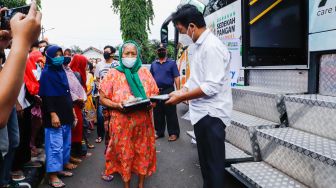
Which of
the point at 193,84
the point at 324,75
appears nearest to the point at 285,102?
the point at 324,75

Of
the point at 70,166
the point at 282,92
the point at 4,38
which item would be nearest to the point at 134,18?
the point at 70,166

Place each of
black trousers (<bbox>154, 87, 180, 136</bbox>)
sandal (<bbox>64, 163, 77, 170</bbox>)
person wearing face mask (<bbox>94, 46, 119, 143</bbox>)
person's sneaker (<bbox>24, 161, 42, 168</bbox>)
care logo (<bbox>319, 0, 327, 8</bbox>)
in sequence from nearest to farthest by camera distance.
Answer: care logo (<bbox>319, 0, 327, 8</bbox>) → person's sneaker (<bbox>24, 161, 42, 168</bbox>) → sandal (<bbox>64, 163, 77, 170</bbox>) → person wearing face mask (<bbox>94, 46, 119, 143</bbox>) → black trousers (<bbox>154, 87, 180, 136</bbox>)

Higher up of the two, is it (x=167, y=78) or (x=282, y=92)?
(x=167, y=78)

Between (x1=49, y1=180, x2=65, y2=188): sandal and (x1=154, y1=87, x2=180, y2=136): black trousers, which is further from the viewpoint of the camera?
(x1=154, y1=87, x2=180, y2=136): black trousers

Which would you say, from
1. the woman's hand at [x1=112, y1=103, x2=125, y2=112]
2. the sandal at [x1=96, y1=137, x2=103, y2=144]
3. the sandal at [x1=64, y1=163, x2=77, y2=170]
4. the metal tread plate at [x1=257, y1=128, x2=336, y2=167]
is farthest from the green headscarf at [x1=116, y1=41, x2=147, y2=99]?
the sandal at [x1=96, y1=137, x2=103, y2=144]

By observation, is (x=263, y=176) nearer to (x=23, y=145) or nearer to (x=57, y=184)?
(x=57, y=184)

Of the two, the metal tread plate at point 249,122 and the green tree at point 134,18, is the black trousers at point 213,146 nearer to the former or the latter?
the metal tread plate at point 249,122

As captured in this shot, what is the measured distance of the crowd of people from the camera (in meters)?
2.08

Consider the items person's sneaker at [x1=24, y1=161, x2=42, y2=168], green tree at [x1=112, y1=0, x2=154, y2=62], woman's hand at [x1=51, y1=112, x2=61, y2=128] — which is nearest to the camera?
woman's hand at [x1=51, y1=112, x2=61, y2=128]

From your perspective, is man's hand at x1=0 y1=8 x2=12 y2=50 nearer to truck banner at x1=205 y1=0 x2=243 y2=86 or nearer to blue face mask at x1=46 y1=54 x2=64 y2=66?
blue face mask at x1=46 y1=54 x2=64 y2=66

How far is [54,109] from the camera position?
4.02 metres

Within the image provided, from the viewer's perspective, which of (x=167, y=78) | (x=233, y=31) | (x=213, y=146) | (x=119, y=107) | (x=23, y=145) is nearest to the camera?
(x=213, y=146)

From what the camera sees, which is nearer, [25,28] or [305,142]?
[25,28]

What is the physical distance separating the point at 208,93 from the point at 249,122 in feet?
5.31
